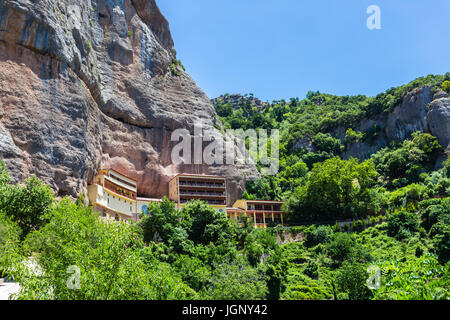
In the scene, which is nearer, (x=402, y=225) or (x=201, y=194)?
(x=402, y=225)

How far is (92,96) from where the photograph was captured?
47.2 meters

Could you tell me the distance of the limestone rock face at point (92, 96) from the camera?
35.5 m

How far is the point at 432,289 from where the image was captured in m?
11.4

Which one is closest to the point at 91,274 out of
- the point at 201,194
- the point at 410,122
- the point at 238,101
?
the point at 201,194

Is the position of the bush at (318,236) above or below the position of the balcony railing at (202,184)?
below

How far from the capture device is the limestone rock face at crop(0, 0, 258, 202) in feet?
117

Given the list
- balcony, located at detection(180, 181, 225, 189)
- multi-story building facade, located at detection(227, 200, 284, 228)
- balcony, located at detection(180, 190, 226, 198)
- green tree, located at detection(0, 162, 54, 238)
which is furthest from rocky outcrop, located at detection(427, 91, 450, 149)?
green tree, located at detection(0, 162, 54, 238)

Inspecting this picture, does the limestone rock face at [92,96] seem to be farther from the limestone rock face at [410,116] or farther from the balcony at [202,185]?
the limestone rock face at [410,116]

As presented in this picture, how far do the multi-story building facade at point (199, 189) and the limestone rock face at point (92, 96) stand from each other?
5.36 feet

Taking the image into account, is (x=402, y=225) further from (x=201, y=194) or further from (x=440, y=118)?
(x=440, y=118)

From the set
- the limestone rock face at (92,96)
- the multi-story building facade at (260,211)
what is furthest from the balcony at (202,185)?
the multi-story building facade at (260,211)

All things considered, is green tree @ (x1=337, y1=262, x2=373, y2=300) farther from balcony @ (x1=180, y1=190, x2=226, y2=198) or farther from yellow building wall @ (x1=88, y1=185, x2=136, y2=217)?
yellow building wall @ (x1=88, y1=185, x2=136, y2=217)

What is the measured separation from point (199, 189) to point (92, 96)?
61.8 ft
